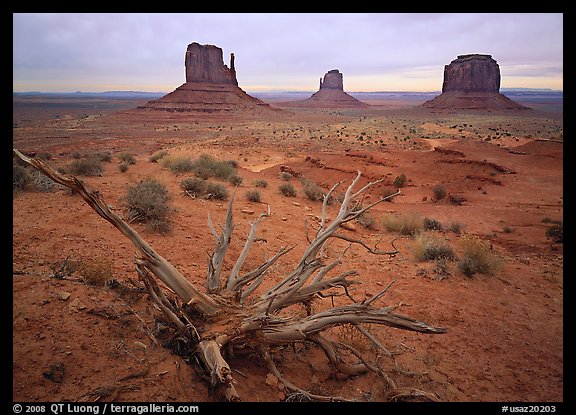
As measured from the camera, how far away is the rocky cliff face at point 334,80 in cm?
13014

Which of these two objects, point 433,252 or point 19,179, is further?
point 19,179

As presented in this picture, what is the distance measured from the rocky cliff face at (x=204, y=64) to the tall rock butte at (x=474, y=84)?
2057 inches

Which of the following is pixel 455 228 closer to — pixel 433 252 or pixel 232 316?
pixel 433 252

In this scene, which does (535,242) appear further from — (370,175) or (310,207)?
(370,175)

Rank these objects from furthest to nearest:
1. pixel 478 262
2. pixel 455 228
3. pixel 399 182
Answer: pixel 399 182
pixel 455 228
pixel 478 262

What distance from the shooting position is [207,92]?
245ft

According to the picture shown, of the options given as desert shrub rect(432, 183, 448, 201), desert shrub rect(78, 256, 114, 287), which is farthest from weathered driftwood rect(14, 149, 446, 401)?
desert shrub rect(432, 183, 448, 201)

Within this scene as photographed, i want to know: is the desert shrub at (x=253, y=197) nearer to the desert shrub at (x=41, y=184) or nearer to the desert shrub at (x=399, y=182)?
the desert shrub at (x=41, y=184)


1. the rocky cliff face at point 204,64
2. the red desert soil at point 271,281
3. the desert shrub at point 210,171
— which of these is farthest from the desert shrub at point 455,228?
the rocky cliff face at point 204,64

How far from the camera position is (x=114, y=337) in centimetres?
308

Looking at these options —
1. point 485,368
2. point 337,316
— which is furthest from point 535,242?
point 337,316

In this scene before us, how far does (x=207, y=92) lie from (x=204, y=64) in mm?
9655

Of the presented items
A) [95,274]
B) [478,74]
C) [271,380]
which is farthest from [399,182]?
[478,74]

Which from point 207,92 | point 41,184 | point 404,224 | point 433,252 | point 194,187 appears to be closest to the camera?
point 433,252
